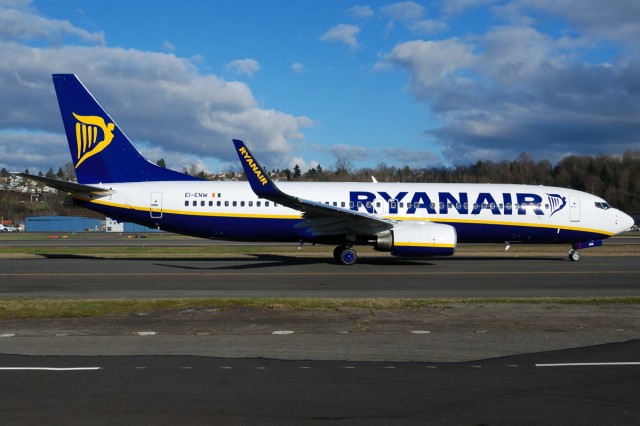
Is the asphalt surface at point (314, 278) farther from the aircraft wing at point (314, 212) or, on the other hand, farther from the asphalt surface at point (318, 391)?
the asphalt surface at point (318, 391)

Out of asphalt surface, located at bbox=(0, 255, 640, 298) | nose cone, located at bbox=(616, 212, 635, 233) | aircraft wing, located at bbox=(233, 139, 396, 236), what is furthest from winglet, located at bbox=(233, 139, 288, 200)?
nose cone, located at bbox=(616, 212, 635, 233)

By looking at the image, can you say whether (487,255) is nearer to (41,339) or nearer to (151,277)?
(151,277)

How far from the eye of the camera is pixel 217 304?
44.0 ft

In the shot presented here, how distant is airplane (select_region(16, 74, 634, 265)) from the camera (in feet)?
86.2

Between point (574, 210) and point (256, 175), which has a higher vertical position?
point (256, 175)

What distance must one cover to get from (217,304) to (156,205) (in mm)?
13914

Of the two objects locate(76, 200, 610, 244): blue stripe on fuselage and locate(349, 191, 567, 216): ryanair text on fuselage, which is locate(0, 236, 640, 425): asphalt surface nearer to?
locate(76, 200, 610, 244): blue stripe on fuselage

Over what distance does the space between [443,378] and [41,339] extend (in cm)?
597

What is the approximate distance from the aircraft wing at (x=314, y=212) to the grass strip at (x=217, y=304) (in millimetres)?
8789

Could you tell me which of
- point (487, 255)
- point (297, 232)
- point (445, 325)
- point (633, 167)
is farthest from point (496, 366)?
point (633, 167)

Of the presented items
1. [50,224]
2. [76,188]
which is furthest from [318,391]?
[50,224]

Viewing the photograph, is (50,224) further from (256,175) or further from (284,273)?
(284,273)

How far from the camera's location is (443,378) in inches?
278

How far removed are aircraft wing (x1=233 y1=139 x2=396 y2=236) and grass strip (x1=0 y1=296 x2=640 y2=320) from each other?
8789 mm
